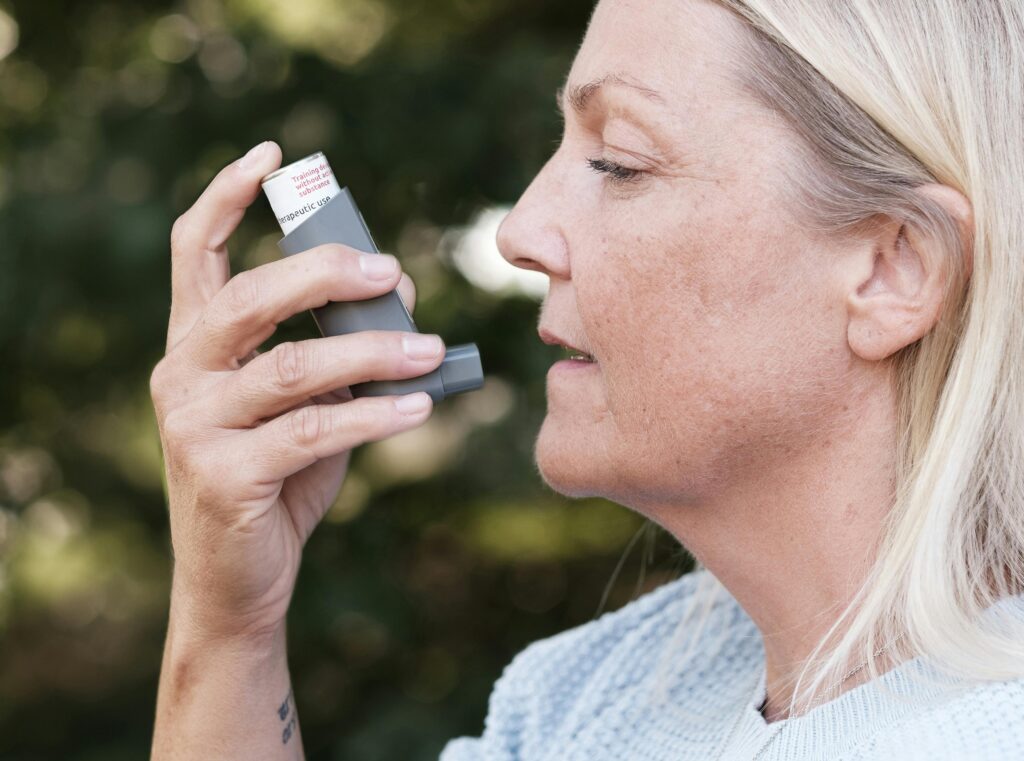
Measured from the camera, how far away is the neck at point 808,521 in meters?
1.43

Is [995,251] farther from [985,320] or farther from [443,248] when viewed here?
[443,248]

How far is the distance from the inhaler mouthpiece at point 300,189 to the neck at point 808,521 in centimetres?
61

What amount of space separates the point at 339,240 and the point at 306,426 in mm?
240

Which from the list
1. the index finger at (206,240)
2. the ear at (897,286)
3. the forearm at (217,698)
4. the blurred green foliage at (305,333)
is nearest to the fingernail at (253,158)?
the index finger at (206,240)

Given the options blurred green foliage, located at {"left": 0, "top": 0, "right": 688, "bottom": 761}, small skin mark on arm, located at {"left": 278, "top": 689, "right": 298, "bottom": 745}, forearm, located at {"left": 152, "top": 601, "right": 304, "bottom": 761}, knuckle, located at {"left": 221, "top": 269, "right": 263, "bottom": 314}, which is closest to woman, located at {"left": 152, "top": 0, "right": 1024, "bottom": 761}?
knuckle, located at {"left": 221, "top": 269, "right": 263, "bottom": 314}

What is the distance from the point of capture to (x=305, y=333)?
2.72 metres

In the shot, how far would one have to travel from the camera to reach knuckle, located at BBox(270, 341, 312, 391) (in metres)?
1.42

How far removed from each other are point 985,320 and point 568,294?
0.51 metres

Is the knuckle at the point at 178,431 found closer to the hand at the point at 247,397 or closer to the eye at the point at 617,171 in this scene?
the hand at the point at 247,397

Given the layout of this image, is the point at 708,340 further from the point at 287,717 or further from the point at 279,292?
the point at 287,717

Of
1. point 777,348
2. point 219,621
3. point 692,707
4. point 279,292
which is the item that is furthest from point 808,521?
point 219,621

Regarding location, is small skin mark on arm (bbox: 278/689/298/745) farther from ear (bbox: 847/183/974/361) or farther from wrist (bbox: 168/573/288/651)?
ear (bbox: 847/183/974/361)

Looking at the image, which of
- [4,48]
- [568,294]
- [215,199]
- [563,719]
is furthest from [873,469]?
[4,48]

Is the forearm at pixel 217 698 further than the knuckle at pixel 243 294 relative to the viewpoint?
Yes
